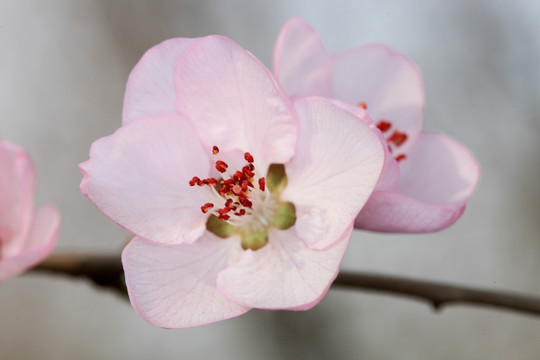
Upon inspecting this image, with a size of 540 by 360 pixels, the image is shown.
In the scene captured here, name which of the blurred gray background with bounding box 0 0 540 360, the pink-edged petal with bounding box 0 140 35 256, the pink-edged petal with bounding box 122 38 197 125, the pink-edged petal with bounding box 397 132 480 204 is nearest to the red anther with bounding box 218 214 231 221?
the pink-edged petal with bounding box 122 38 197 125

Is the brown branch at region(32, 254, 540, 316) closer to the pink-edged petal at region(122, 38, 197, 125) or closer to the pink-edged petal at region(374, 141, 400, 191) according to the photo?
the pink-edged petal at region(374, 141, 400, 191)

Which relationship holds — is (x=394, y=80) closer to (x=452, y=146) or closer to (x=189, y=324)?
(x=452, y=146)

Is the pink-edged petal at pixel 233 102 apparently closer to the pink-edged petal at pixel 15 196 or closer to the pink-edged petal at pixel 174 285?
the pink-edged petal at pixel 174 285

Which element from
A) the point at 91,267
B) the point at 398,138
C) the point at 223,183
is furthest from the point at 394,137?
the point at 91,267

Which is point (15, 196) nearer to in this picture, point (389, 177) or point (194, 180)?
point (194, 180)

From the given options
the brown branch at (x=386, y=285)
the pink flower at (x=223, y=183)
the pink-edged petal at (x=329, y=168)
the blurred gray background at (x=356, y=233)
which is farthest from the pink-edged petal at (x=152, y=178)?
the blurred gray background at (x=356, y=233)

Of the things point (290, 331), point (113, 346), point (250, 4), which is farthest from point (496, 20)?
point (113, 346)
